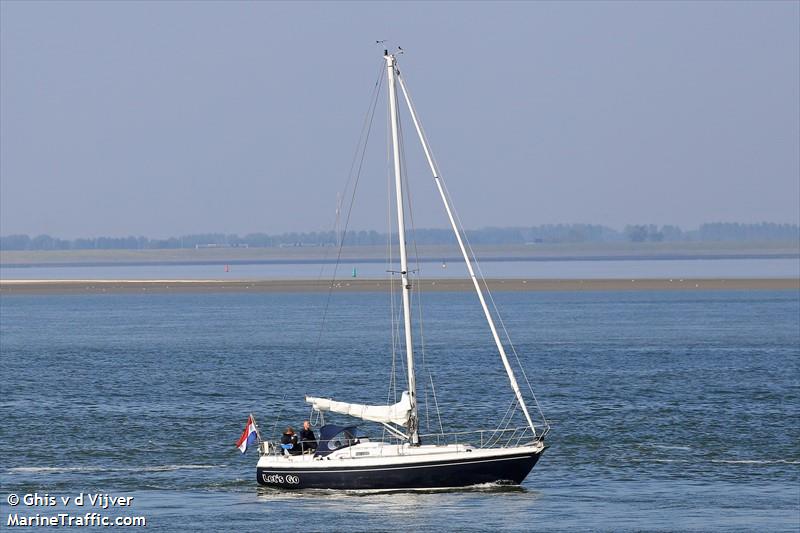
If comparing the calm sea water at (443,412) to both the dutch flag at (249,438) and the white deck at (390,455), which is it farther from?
the dutch flag at (249,438)

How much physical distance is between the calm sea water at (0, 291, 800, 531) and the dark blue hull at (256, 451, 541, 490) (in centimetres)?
45

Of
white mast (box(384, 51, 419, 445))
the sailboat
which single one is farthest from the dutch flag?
white mast (box(384, 51, 419, 445))

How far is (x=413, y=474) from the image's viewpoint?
43.6m

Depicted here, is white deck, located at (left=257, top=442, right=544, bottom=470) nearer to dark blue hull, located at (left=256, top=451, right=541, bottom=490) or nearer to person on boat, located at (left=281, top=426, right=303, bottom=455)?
dark blue hull, located at (left=256, top=451, right=541, bottom=490)

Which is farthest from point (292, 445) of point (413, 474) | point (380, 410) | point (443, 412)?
point (443, 412)

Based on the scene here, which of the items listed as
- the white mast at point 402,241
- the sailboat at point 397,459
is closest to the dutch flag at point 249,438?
the sailboat at point 397,459

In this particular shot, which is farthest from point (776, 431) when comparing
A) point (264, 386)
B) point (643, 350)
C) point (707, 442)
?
point (643, 350)

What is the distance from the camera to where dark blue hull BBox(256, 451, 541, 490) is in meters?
43.6

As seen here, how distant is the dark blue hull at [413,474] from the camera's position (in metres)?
43.6

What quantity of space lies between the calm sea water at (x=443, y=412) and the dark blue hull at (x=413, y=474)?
0.45m

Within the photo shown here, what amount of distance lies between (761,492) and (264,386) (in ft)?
124

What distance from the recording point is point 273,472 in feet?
147

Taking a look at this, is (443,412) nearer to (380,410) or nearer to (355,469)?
(380,410)

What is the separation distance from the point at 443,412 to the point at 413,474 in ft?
69.3
